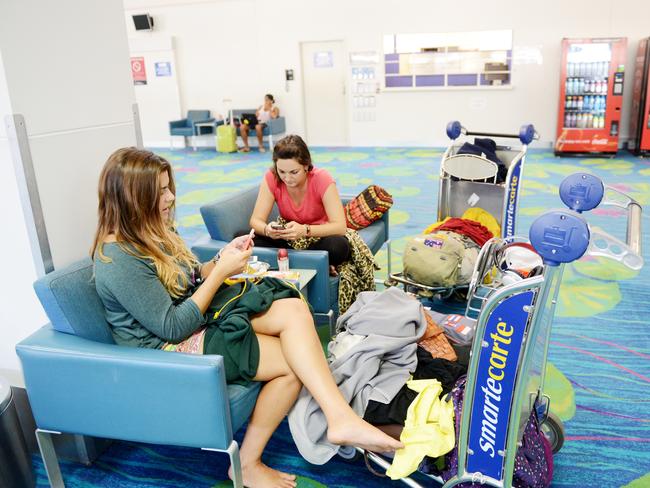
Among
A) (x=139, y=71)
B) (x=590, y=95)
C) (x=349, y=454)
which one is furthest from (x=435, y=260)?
(x=139, y=71)

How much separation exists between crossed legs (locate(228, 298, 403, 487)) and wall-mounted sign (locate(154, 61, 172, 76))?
10.8m

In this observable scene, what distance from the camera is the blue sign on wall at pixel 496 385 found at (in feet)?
4.83

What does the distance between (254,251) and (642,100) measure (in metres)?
8.18

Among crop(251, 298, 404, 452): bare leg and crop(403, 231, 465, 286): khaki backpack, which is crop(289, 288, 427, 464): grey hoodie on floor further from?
crop(403, 231, 465, 286): khaki backpack

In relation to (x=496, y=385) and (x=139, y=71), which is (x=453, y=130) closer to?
(x=496, y=385)

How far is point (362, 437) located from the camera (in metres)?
1.82

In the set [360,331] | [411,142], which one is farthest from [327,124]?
[360,331]

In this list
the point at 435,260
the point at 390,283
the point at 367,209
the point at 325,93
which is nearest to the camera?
the point at 435,260

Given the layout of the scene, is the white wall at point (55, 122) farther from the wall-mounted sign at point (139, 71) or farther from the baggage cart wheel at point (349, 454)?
the wall-mounted sign at point (139, 71)

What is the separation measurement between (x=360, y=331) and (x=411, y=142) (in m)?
8.95

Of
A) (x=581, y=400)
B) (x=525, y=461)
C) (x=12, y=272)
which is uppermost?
(x=12, y=272)

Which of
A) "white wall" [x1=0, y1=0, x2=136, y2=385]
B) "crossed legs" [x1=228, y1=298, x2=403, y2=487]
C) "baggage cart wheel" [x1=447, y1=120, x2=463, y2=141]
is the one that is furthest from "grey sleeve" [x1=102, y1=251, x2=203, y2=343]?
"baggage cart wheel" [x1=447, y1=120, x2=463, y2=141]

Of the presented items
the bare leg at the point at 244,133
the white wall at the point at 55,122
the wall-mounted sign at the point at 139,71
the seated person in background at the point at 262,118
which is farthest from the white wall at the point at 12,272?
the wall-mounted sign at the point at 139,71

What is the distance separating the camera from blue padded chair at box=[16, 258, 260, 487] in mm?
1813
